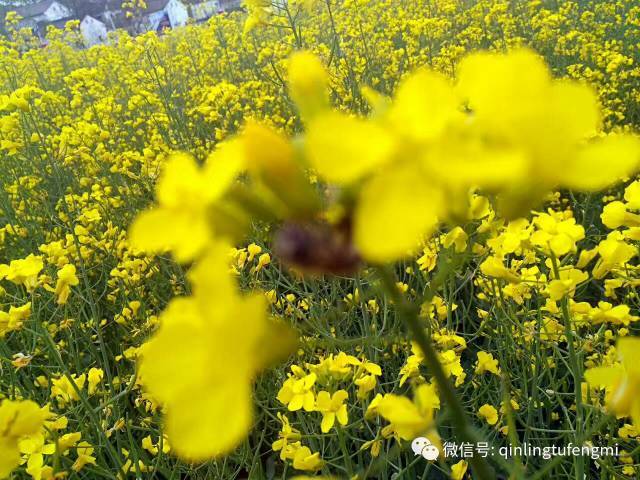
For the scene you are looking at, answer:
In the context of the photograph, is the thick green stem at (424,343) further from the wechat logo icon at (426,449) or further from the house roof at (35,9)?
the house roof at (35,9)

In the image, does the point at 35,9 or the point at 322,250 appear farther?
the point at 35,9

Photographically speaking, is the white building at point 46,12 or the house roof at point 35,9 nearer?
→ the white building at point 46,12

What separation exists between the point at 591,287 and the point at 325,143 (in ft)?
8.83

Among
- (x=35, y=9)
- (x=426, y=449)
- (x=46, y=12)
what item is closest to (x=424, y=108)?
(x=426, y=449)

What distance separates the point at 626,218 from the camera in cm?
114

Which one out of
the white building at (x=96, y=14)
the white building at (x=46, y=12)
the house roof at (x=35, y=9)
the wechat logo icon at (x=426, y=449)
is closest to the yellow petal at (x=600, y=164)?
the wechat logo icon at (x=426, y=449)

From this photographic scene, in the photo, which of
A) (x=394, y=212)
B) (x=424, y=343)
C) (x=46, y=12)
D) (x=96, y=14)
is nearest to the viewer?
(x=394, y=212)

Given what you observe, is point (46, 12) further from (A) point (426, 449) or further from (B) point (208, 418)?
(B) point (208, 418)

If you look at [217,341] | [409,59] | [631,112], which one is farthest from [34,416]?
[409,59]

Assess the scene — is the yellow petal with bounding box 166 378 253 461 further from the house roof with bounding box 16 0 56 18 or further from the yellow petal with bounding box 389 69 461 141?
the house roof with bounding box 16 0 56 18

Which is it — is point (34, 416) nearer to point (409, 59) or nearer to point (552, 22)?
point (409, 59)

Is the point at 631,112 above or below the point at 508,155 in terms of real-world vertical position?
below

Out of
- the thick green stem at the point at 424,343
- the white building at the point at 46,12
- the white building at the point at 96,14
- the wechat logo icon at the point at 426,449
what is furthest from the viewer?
the white building at the point at 46,12

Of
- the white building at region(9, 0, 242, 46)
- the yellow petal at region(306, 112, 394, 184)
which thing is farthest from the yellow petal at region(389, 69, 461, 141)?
the white building at region(9, 0, 242, 46)
